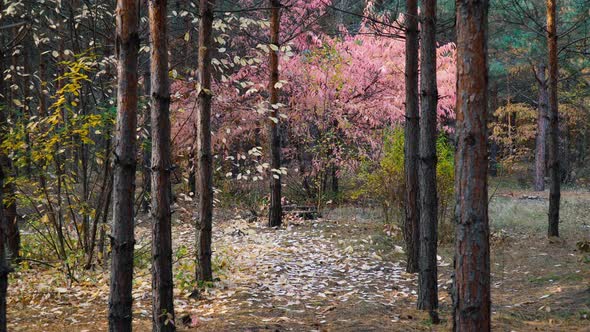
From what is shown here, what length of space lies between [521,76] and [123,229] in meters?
27.1

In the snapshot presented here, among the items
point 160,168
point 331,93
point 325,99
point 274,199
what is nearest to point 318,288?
point 160,168

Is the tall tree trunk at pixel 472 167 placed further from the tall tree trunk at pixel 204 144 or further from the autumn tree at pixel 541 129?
the autumn tree at pixel 541 129

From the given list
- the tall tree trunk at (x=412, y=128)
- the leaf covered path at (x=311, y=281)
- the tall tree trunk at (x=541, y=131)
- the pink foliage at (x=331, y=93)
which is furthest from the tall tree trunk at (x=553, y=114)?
the tall tree trunk at (x=541, y=131)

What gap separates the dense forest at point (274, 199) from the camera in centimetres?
331

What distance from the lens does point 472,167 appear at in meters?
2.94

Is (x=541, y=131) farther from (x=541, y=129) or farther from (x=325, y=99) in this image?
(x=325, y=99)

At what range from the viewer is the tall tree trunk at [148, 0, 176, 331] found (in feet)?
13.9

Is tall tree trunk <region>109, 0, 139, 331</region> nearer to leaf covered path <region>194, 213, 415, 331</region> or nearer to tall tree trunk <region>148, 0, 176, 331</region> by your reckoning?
tall tree trunk <region>148, 0, 176, 331</region>

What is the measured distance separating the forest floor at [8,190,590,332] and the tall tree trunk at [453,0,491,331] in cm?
215

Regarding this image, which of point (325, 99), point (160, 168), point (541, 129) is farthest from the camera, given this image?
point (541, 129)

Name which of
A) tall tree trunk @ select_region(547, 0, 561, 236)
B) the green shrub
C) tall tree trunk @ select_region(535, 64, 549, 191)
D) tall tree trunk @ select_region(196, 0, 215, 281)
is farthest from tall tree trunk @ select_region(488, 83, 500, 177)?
→ tall tree trunk @ select_region(196, 0, 215, 281)

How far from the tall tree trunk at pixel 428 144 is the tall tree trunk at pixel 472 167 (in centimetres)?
246

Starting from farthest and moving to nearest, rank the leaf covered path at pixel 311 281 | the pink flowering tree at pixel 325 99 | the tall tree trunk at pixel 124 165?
the pink flowering tree at pixel 325 99
the leaf covered path at pixel 311 281
the tall tree trunk at pixel 124 165

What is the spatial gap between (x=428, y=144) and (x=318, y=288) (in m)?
2.60
